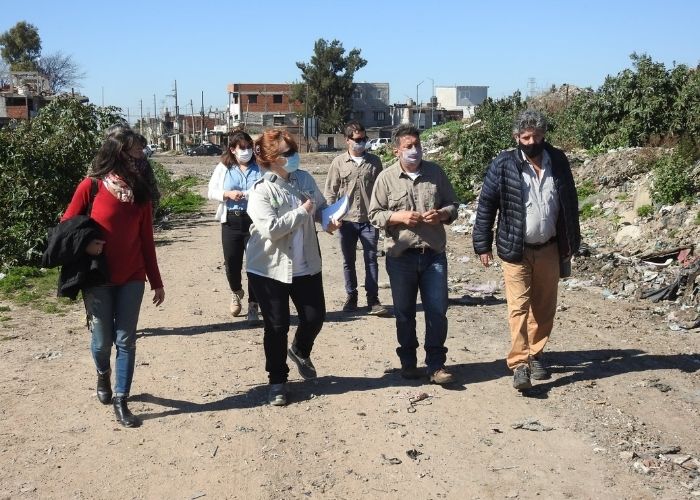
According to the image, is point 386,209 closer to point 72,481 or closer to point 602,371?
point 602,371

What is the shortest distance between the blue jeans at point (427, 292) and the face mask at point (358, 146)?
93.4 inches

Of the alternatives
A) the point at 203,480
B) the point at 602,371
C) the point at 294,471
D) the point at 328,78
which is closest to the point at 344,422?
the point at 294,471

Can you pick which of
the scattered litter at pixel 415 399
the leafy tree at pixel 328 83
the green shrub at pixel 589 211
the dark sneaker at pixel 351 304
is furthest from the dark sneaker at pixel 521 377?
the leafy tree at pixel 328 83

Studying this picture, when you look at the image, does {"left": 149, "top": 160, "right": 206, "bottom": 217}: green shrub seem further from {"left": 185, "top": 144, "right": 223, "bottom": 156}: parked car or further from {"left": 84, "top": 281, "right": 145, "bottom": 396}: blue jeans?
{"left": 185, "top": 144, "right": 223, "bottom": 156}: parked car

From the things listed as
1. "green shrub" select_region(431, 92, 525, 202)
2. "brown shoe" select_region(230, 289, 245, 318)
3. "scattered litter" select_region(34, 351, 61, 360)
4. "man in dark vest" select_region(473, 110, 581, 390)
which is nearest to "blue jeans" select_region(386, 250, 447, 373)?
"man in dark vest" select_region(473, 110, 581, 390)

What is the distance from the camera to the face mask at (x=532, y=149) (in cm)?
579

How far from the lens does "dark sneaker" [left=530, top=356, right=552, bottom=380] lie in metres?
6.19

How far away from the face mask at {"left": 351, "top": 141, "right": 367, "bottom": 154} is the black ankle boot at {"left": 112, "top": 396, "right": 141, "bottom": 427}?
385 cm

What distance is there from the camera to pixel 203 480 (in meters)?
4.61

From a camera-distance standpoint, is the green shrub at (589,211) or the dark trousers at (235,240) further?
the green shrub at (589,211)

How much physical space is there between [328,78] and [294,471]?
79.8m

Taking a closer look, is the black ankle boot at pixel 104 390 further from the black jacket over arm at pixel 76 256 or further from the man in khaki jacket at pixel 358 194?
the man in khaki jacket at pixel 358 194

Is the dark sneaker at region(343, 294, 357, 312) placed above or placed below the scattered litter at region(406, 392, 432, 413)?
above

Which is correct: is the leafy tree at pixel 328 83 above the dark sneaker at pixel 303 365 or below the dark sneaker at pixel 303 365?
above
